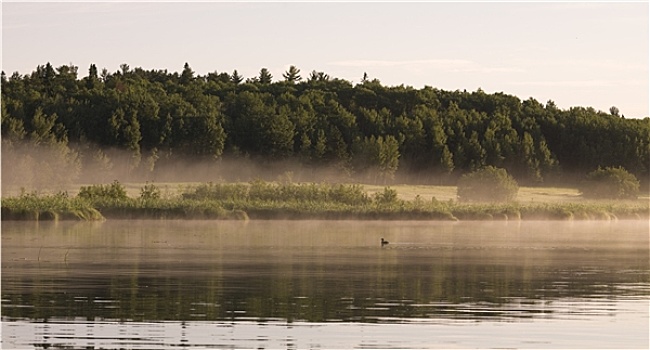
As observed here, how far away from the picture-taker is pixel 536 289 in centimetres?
2784

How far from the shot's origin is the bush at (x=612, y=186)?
114m

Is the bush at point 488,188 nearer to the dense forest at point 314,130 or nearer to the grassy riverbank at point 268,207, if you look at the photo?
the grassy riverbank at point 268,207

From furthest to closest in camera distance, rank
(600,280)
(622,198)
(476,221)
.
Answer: (622,198), (476,221), (600,280)

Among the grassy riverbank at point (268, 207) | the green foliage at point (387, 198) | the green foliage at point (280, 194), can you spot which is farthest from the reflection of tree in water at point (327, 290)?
the green foliage at point (387, 198)

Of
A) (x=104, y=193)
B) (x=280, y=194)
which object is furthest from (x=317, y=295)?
(x=280, y=194)

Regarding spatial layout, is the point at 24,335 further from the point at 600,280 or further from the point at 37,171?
the point at 37,171

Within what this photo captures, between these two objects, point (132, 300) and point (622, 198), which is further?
point (622, 198)

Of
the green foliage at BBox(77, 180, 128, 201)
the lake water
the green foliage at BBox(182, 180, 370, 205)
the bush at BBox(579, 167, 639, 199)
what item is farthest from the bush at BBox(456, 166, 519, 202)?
the lake water

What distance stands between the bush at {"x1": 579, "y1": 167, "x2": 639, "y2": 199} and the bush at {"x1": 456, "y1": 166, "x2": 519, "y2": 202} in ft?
47.2

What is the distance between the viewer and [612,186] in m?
115

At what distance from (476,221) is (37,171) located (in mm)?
36737

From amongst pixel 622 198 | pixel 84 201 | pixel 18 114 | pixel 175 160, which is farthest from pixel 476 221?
pixel 18 114

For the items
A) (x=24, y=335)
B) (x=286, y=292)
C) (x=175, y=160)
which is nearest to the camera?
→ (x=24, y=335)

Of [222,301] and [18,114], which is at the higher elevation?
[18,114]
